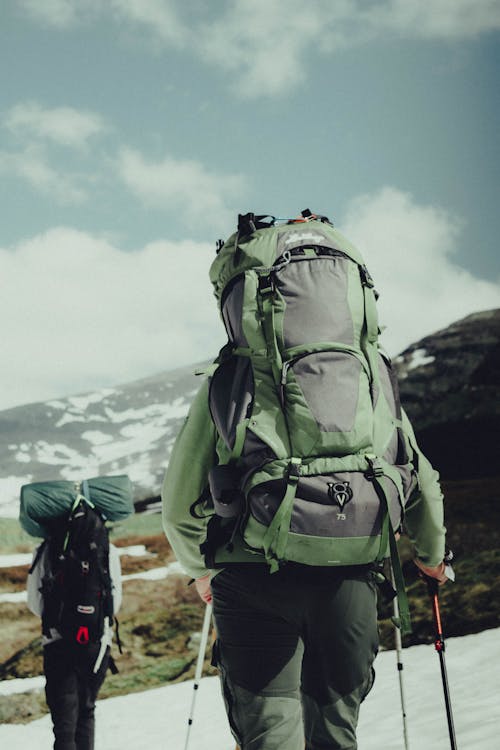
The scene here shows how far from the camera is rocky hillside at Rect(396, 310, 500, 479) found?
2052cm

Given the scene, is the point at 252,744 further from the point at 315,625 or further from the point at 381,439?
the point at 381,439

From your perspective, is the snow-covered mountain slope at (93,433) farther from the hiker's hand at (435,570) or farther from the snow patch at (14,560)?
the hiker's hand at (435,570)

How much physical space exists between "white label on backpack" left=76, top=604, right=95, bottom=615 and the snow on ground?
3.22 metres

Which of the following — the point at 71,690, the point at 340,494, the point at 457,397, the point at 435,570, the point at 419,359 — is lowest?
the point at 71,690

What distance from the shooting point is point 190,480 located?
2.79m

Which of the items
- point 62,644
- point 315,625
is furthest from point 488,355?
point 315,625

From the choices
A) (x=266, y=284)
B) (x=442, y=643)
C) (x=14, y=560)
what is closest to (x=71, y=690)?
(x=442, y=643)

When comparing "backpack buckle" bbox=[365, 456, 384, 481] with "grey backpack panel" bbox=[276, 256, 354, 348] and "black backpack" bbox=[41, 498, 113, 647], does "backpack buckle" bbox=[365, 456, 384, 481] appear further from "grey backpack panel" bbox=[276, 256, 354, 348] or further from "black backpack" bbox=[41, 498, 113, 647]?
"black backpack" bbox=[41, 498, 113, 647]

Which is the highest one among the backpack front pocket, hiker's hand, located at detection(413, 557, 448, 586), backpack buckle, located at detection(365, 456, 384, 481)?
the backpack front pocket

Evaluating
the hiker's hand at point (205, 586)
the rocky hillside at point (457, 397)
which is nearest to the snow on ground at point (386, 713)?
the hiker's hand at point (205, 586)

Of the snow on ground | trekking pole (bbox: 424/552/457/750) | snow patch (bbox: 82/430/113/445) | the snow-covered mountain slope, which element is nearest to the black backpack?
trekking pole (bbox: 424/552/457/750)

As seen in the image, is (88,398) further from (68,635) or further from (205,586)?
(205,586)

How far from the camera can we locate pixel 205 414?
2.71 meters

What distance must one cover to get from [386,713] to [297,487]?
680cm
